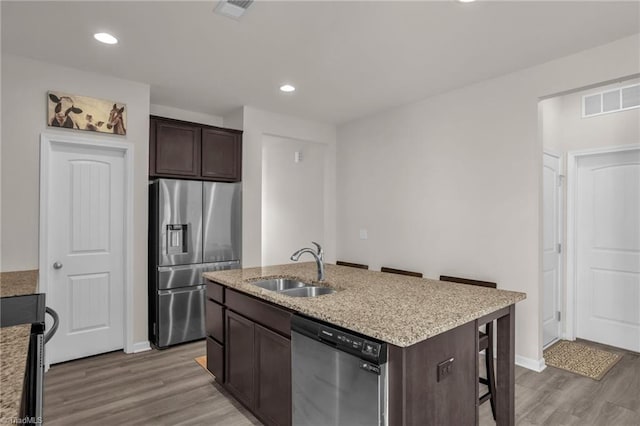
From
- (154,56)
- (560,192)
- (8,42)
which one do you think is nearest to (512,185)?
(560,192)

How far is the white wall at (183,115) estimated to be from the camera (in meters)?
4.43

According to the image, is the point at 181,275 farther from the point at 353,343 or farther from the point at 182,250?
the point at 353,343

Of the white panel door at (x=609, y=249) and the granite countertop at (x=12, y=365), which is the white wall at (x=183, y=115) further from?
the white panel door at (x=609, y=249)

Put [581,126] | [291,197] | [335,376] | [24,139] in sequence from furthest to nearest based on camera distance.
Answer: [291,197] < [581,126] < [24,139] < [335,376]

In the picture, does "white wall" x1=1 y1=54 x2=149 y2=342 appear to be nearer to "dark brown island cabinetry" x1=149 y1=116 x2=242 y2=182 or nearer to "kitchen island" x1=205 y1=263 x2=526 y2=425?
"dark brown island cabinetry" x1=149 y1=116 x2=242 y2=182

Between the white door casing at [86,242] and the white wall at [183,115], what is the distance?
1018mm

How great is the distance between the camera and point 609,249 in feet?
12.6

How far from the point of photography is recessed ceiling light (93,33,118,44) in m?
2.71

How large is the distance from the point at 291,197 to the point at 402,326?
15.4 ft

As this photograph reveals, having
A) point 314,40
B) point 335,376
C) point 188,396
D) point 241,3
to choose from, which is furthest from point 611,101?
point 188,396

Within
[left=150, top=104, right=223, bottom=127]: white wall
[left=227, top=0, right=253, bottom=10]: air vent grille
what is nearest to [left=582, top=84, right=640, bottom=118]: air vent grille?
[left=227, top=0, right=253, bottom=10]: air vent grille

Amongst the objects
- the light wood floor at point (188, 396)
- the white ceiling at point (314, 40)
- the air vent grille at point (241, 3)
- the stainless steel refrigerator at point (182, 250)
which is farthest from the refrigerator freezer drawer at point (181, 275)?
the air vent grille at point (241, 3)

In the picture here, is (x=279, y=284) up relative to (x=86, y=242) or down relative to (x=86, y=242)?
down

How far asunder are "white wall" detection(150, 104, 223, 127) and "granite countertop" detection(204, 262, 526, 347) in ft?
8.51
